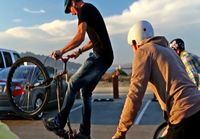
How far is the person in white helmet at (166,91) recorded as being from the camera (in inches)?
149

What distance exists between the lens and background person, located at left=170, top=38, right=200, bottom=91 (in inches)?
255

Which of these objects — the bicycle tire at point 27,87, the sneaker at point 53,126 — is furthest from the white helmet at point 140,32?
the bicycle tire at point 27,87

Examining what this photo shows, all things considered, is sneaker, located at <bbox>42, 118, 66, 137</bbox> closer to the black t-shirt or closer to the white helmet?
the black t-shirt

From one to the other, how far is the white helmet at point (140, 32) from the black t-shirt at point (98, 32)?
6.24ft

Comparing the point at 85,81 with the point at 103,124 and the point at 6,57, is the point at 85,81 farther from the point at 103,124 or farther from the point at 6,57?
the point at 6,57

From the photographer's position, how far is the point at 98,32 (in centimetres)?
604

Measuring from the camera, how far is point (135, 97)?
3.79 metres

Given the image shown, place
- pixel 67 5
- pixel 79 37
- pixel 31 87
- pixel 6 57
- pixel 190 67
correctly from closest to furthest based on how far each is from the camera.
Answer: pixel 79 37
pixel 67 5
pixel 190 67
pixel 31 87
pixel 6 57

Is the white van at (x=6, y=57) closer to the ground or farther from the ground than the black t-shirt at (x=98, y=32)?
closer to the ground

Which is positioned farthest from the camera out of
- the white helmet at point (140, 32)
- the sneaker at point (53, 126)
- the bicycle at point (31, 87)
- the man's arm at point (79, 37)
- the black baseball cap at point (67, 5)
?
the bicycle at point (31, 87)

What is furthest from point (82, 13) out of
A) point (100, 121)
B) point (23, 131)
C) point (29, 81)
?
point (100, 121)

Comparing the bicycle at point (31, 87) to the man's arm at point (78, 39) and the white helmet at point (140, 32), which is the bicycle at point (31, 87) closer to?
the man's arm at point (78, 39)

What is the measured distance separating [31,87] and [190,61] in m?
2.24

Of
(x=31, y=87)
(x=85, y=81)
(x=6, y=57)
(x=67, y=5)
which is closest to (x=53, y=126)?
(x=85, y=81)
